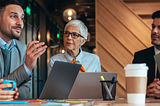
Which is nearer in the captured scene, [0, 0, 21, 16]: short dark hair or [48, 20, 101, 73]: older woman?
[0, 0, 21, 16]: short dark hair

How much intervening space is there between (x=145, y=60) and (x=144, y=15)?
5.81 feet

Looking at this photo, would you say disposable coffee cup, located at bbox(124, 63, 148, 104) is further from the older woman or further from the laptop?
the older woman

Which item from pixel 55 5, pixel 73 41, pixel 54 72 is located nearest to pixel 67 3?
pixel 55 5

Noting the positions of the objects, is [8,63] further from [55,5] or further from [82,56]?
[55,5]

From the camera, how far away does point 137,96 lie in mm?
1085

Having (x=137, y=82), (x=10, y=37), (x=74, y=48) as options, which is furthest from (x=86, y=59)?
(x=137, y=82)

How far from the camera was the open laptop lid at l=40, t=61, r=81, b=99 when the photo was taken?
151cm

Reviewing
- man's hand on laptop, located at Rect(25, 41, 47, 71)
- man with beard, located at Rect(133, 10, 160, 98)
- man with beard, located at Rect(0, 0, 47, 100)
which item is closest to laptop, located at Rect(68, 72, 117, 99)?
man's hand on laptop, located at Rect(25, 41, 47, 71)

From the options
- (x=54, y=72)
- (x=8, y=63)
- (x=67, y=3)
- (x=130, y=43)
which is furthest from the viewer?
(x=67, y=3)

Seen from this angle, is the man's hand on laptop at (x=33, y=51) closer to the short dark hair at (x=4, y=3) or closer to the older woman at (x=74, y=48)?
the short dark hair at (x=4, y=3)

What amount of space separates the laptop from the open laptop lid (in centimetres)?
Result: 8

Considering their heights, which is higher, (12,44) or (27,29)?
(27,29)

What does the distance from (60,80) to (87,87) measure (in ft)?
0.83

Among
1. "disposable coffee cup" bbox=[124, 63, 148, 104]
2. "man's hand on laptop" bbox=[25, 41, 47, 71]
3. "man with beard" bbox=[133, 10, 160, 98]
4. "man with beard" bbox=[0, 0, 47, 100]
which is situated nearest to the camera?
"disposable coffee cup" bbox=[124, 63, 148, 104]
